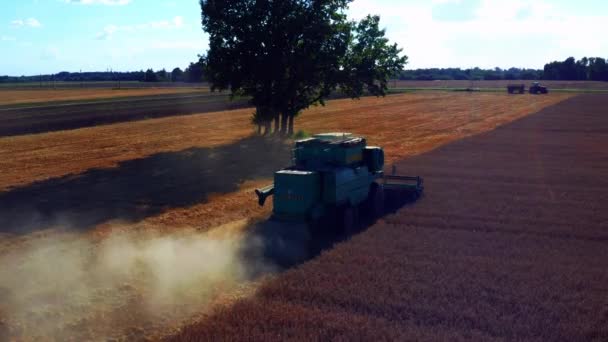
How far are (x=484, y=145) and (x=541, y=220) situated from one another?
1724 cm

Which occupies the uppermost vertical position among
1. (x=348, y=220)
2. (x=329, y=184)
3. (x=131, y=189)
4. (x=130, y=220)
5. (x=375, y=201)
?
(x=329, y=184)

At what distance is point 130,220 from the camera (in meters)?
16.8

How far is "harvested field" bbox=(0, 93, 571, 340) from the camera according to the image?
10.6 metres

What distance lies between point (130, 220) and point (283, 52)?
19332 millimetres

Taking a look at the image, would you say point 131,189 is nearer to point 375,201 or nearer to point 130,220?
point 130,220

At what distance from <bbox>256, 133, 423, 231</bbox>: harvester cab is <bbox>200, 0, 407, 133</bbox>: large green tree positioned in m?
17.6

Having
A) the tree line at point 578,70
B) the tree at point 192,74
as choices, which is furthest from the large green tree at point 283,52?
the tree line at point 578,70

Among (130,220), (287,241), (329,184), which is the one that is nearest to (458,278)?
(329,184)

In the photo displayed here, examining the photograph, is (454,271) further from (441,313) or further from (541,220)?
(541,220)

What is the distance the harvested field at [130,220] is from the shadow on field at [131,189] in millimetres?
39

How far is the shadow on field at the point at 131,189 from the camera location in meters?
17.2

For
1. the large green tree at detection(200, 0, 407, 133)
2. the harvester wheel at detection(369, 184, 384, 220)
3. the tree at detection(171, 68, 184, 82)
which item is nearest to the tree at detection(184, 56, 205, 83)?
the tree at detection(171, 68, 184, 82)

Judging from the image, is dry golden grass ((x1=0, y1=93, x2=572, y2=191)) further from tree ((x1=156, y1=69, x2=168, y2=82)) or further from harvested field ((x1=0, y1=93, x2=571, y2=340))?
tree ((x1=156, y1=69, x2=168, y2=82))

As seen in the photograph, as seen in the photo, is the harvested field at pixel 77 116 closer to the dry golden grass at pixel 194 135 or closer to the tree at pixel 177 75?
the dry golden grass at pixel 194 135
